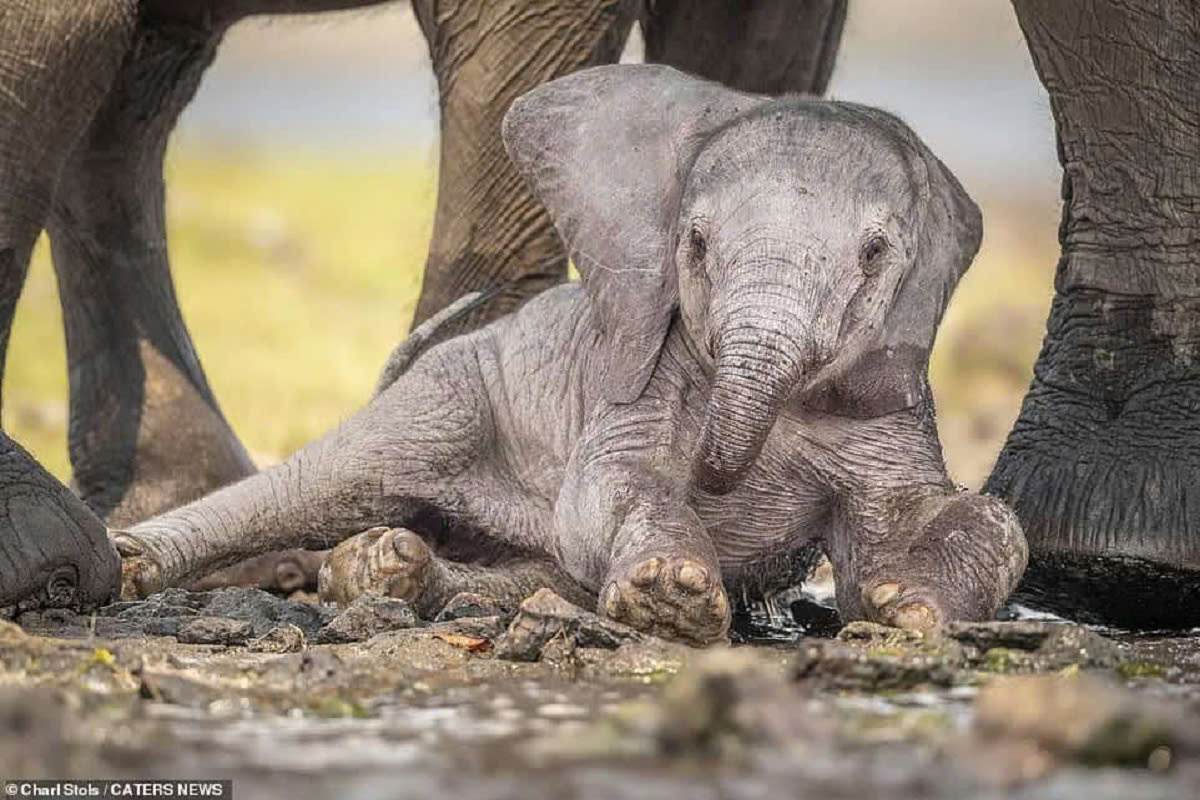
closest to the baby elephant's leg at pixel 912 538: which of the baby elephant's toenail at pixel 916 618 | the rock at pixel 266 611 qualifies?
the baby elephant's toenail at pixel 916 618

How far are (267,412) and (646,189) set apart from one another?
5.41 m

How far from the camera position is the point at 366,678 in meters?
4.50

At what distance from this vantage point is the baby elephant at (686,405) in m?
5.20

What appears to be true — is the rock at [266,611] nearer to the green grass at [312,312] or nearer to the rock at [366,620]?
the rock at [366,620]

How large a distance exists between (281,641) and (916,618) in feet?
3.88

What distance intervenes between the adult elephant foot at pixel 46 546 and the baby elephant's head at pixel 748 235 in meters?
1.13

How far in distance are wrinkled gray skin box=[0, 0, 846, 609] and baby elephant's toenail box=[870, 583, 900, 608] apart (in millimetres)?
1603

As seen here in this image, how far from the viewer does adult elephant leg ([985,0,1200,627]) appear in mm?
5852

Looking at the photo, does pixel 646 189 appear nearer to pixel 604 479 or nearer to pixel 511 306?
pixel 604 479

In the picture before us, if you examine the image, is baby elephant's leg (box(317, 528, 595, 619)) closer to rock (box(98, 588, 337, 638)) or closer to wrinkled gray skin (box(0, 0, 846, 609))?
rock (box(98, 588, 337, 638))

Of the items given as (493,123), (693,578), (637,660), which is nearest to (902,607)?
(693,578)

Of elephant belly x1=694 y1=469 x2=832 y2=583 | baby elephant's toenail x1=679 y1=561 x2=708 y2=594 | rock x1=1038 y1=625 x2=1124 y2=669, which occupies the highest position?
elephant belly x1=694 y1=469 x2=832 y2=583

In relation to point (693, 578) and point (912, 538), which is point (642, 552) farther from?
point (912, 538)

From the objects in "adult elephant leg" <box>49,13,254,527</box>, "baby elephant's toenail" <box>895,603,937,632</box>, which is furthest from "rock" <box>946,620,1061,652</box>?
"adult elephant leg" <box>49,13,254,527</box>
